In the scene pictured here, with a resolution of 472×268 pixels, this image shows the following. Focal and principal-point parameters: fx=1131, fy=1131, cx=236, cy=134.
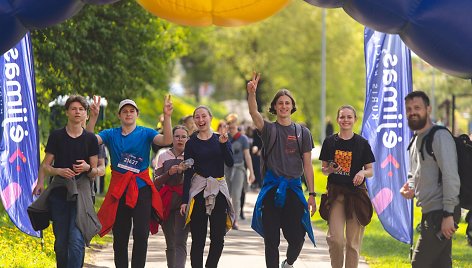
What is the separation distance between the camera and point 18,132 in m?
12.7

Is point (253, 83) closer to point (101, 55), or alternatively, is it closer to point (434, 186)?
point (434, 186)

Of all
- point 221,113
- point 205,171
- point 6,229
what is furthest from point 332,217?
point 221,113

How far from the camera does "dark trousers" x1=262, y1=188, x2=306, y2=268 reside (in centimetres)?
1060

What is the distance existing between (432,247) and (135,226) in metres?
3.32

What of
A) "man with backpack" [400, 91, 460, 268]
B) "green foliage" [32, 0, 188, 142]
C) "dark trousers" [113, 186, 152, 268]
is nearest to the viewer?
"man with backpack" [400, 91, 460, 268]

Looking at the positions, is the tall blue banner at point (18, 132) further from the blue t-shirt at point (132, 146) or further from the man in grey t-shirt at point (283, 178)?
the man in grey t-shirt at point (283, 178)

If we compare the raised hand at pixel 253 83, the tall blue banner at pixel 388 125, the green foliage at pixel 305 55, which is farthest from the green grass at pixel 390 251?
the green foliage at pixel 305 55

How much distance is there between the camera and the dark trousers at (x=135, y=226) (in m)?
10.6

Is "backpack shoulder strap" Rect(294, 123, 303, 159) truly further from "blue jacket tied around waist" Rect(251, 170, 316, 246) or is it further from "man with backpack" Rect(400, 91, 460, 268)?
"man with backpack" Rect(400, 91, 460, 268)

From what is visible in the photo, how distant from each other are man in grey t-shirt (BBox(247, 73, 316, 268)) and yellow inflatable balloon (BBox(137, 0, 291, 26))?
889 mm

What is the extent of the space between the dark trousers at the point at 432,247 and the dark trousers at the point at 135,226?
3.12 metres

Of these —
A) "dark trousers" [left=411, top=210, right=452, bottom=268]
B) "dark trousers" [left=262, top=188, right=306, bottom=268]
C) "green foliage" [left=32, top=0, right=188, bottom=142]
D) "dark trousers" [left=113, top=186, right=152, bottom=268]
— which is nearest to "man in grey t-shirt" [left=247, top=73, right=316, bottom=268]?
"dark trousers" [left=262, top=188, right=306, bottom=268]

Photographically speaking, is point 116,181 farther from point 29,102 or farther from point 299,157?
point 29,102

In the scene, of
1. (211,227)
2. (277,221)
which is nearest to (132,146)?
(211,227)
